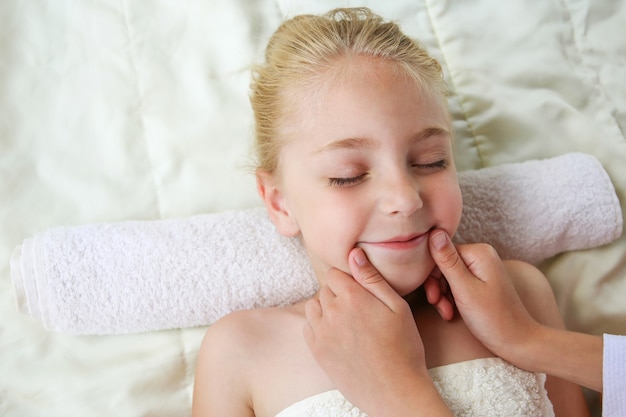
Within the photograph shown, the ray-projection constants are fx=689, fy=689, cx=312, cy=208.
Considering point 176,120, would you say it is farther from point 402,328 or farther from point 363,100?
point 402,328

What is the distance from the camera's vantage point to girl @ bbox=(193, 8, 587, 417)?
3.38 ft

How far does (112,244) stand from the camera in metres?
1.23

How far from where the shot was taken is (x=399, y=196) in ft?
3.25

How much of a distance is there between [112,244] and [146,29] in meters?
0.50

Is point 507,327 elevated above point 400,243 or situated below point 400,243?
below

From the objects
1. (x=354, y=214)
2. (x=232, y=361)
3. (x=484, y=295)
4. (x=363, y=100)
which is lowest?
(x=232, y=361)

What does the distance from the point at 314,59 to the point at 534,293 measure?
55cm

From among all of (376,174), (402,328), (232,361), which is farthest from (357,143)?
(232,361)

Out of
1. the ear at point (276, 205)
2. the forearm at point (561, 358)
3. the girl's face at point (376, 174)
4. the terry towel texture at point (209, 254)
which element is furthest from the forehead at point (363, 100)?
the forearm at point (561, 358)

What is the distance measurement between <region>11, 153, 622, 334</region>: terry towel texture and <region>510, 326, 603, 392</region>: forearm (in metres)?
0.26

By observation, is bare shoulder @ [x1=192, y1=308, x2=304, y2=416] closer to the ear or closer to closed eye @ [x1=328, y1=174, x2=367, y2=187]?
the ear

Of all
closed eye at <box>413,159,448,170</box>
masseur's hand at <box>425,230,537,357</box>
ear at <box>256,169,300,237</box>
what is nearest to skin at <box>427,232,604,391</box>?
masseur's hand at <box>425,230,537,357</box>

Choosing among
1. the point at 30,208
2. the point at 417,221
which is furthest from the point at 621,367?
the point at 30,208

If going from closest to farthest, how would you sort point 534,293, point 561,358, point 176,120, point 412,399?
point 412,399 < point 561,358 < point 534,293 < point 176,120
